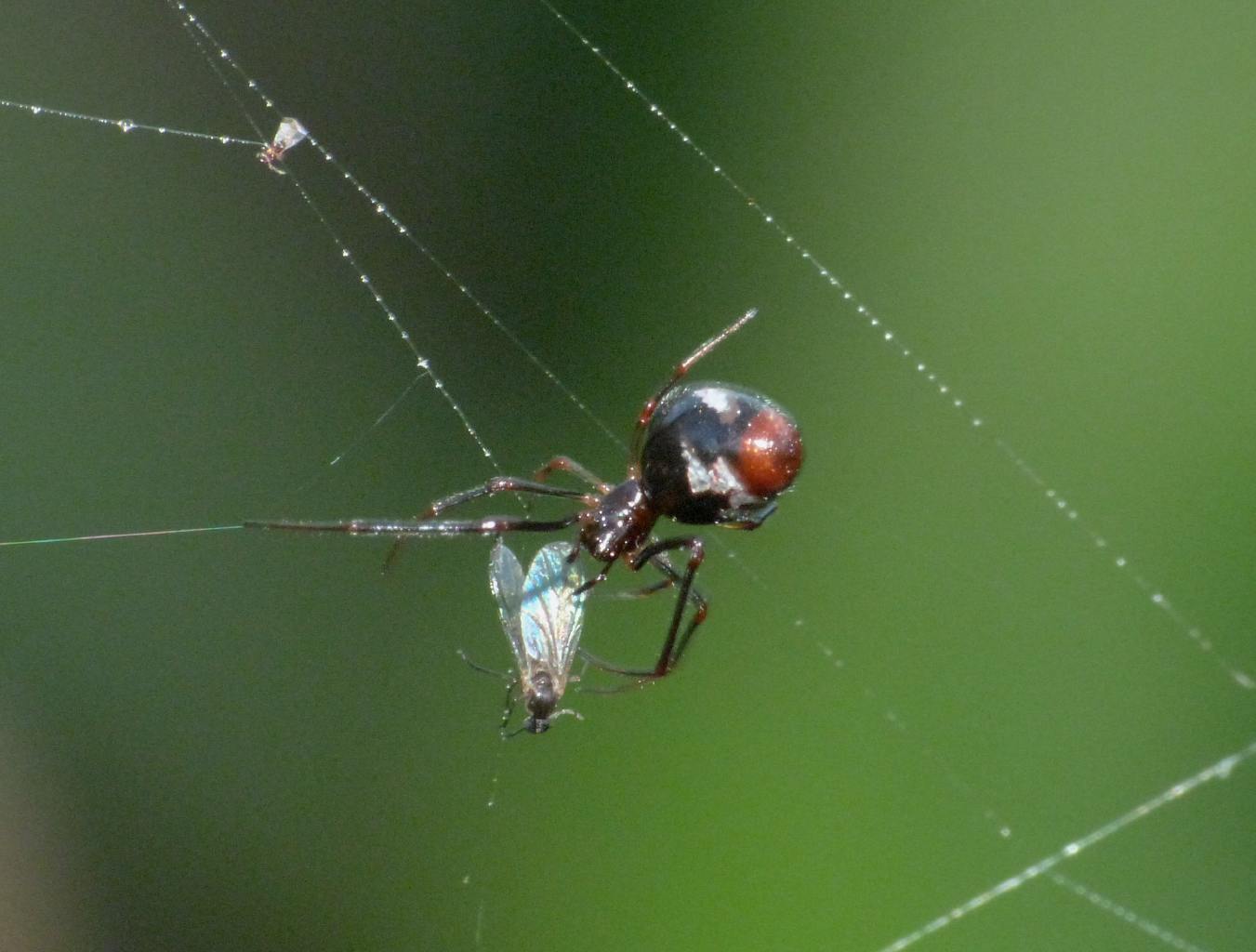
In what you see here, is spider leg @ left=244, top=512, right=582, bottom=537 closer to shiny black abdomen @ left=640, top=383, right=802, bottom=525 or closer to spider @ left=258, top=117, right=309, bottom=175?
shiny black abdomen @ left=640, top=383, right=802, bottom=525

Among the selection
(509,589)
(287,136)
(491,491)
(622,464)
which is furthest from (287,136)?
(622,464)

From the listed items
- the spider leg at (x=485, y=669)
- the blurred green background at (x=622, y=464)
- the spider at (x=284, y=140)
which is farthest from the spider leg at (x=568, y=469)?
the spider at (x=284, y=140)

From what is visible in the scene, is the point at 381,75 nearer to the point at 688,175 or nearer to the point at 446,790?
the point at 688,175

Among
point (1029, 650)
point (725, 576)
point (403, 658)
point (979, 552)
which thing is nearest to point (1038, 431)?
point (979, 552)

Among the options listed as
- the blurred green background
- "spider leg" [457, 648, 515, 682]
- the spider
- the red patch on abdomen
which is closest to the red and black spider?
the red patch on abdomen

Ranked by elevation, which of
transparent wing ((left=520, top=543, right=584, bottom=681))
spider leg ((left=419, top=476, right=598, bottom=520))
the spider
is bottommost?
transparent wing ((left=520, top=543, right=584, bottom=681))

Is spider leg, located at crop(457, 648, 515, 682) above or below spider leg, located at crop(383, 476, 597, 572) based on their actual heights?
below

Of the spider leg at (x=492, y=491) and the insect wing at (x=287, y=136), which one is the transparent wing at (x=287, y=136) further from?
the spider leg at (x=492, y=491)
